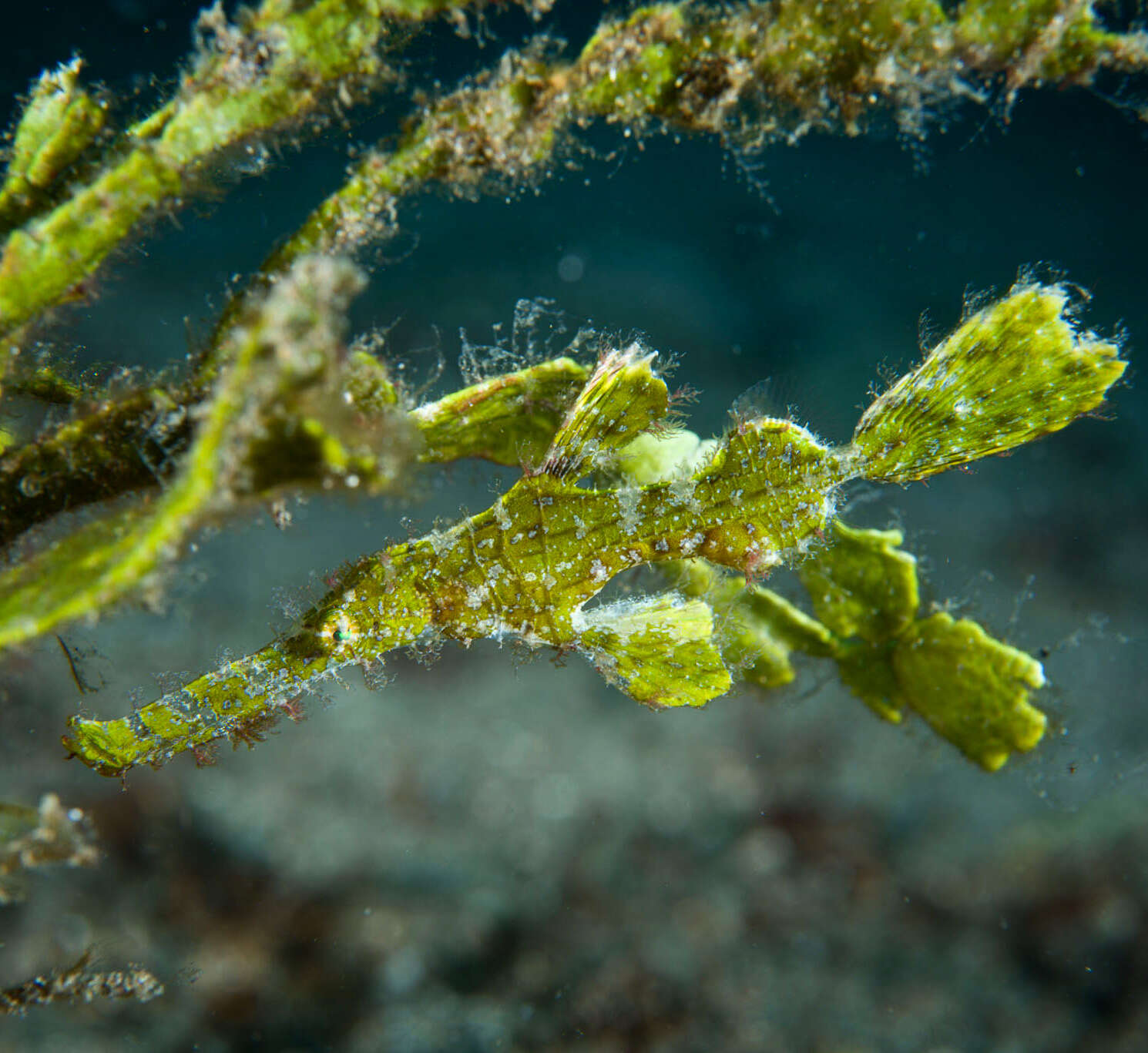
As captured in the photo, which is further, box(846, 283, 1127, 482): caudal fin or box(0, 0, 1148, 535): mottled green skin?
box(846, 283, 1127, 482): caudal fin

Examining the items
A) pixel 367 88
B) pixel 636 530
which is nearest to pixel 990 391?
pixel 636 530

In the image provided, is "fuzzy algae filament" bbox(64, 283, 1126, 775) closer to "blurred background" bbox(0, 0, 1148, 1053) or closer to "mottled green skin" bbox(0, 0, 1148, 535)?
"blurred background" bbox(0, 0, 1148, 1053)

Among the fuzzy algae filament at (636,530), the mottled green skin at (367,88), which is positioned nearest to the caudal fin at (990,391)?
the fuzzy algae filament at (636,530)

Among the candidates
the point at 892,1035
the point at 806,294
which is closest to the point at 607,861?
the point at 892,1035

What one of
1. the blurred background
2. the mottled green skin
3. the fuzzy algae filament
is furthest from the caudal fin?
the mottled green skin

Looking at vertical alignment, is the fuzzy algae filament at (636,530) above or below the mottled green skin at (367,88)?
below

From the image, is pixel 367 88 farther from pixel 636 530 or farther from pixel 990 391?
pixel 990 391

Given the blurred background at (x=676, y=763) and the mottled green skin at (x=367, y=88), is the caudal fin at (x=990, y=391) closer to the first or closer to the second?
the blurred background at (x=676, y=763)

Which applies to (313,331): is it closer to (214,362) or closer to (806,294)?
(214,362)
